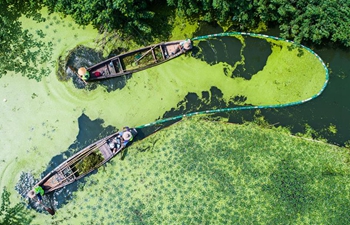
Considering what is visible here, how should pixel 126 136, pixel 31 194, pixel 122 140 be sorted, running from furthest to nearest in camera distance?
pixel 122 140 → pixel 126 136 → pixel 31 194

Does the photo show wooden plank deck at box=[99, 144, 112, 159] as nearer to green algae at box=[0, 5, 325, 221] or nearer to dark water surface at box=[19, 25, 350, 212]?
dark water surface at box=[19, 25, 350, 212]

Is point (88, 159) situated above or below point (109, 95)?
below

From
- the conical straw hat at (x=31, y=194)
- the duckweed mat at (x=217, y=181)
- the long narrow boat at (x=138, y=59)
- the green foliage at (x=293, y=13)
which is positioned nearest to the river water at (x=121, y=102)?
the long narrow boat at (x=138, y=59)

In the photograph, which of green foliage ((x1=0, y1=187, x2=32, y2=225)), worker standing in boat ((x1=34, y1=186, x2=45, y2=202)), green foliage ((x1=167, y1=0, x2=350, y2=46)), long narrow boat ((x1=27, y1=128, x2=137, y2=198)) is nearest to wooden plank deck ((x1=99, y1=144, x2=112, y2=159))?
long narrow boat ((x1=27, y1=128, x2=137, y2=198))

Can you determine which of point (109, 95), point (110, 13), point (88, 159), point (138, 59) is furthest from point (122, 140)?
point (110, 13)

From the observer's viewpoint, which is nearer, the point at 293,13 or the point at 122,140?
the point at 122,140

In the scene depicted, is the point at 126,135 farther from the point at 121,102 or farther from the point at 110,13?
the point at 110,13

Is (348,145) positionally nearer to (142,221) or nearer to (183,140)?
(183,140)

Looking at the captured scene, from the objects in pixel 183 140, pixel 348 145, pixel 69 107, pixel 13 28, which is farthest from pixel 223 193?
pixel 13 28
